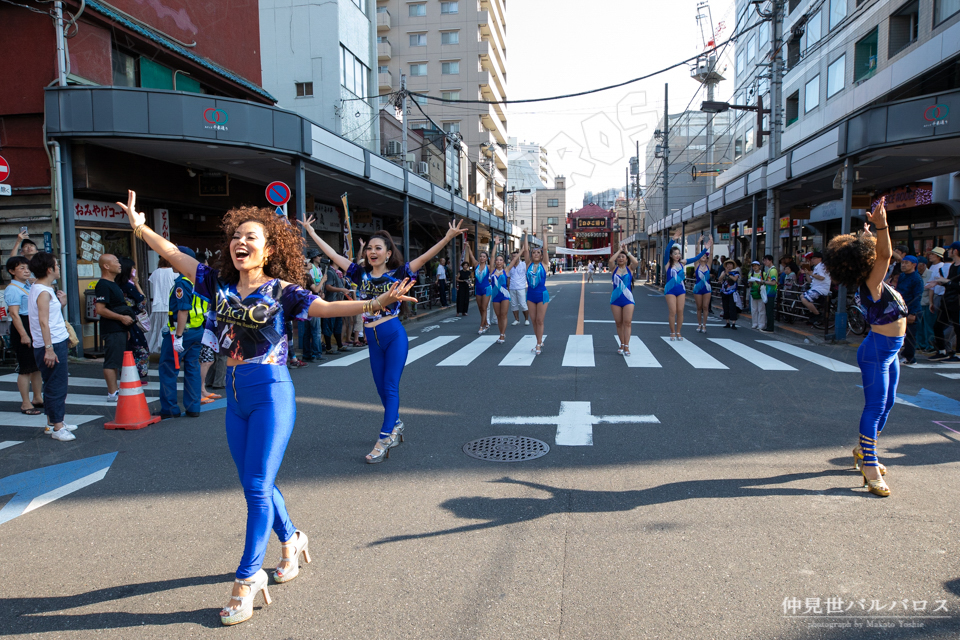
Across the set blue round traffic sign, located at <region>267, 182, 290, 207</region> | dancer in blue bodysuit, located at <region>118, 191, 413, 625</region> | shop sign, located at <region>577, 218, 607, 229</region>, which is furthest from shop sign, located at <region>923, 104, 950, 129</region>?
shop sign, located at <region>577, 218, 607, 229</region>

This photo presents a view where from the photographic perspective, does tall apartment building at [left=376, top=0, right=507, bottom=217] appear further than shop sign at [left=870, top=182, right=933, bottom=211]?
Yes

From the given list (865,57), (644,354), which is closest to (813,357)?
(644,354)

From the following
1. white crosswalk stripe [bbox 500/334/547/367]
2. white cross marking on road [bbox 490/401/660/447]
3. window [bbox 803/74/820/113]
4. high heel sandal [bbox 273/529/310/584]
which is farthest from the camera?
window [bbox 803/74/820/113]

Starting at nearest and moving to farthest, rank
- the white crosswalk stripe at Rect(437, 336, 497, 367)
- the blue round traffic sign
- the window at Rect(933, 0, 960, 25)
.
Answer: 1. the white crosswalk stripe at Rect(437, 336, 497, 367)
2. the blue round traffic sign
3. the window at Rect(933, 0, 960, 25)

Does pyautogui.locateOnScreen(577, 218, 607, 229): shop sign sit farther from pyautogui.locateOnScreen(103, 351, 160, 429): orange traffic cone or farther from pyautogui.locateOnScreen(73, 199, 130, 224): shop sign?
pyautogui.locateOnScreen(103, 351, 160, 429): orange traffic cone

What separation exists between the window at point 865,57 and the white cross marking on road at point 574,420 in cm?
2069

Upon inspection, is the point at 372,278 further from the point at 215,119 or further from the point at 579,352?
the point at 215,119

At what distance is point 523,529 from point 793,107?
31130 mm

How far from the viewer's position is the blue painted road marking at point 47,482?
449 centimetres

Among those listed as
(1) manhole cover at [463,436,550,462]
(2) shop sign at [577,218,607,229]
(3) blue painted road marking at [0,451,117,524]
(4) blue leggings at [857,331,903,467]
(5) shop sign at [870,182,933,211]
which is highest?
(2) shop sign at [577,218,607,229]

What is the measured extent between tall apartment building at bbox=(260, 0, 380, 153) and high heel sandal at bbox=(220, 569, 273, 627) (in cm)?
2248

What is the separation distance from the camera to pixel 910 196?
19.9m

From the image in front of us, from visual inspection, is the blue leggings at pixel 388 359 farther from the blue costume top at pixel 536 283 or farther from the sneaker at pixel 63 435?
the blue costume top at pixel 536 283

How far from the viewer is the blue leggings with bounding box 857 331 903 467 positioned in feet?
14.7
